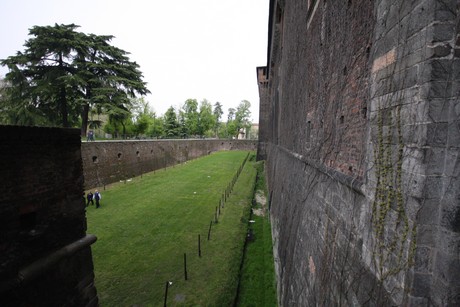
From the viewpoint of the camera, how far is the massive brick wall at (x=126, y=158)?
17562mm

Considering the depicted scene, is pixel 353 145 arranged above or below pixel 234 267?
above

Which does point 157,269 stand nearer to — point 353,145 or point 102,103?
point 353,145

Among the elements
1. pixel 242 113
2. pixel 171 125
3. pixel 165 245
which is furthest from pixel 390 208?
pixel 242 113

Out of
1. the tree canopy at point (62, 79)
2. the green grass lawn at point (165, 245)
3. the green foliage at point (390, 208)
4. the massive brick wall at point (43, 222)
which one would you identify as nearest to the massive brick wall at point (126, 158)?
the green grass lawn at point (165, 245)

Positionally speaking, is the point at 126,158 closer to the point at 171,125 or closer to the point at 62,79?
the point at 62,79

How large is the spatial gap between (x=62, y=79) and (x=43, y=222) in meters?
23.0

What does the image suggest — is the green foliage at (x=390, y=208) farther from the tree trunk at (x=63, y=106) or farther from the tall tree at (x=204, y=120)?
the tall tree at (x=204, y=120)

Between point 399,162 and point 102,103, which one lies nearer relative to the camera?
point 399,162

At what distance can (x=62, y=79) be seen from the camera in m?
22.3

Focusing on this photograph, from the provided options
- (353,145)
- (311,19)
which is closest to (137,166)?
(311,19)

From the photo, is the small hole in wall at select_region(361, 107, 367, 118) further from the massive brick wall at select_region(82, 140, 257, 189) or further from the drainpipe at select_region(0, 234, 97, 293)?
the massive brick wall at select_region(82, 140, 257, 189)

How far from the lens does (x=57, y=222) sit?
4516 mm

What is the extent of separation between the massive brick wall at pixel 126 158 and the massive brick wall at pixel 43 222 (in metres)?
13.5

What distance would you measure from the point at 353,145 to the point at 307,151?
2.77 meters
